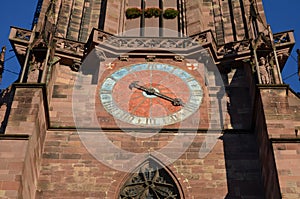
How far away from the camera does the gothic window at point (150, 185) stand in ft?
40.0

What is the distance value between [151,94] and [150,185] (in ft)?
9.94

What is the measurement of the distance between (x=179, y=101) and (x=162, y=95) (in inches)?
18.4

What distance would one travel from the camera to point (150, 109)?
1427cm

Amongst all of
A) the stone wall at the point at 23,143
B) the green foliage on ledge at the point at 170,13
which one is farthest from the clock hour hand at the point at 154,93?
the green foliage on ledge at the point at 170,13

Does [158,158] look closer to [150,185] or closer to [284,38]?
[150,185]

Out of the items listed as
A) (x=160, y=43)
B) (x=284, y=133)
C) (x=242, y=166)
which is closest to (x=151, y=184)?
(x=242, y=166)

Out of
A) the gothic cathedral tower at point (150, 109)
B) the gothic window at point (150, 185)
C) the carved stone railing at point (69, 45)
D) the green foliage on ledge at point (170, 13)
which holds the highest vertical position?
the green foliage on ledge at point (170, 13)

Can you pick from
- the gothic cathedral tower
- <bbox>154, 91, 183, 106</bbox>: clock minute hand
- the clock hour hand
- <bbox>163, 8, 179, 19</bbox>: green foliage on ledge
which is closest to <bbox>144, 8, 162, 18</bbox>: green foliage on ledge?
<bbox>163, 8, 179, 19</bbox>: green foliage on ledge

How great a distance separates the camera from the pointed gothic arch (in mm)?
12188

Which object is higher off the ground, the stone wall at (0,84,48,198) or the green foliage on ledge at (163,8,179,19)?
the green foliage on ledge at (163,8,179,19)

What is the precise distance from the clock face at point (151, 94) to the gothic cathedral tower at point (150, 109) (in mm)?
33

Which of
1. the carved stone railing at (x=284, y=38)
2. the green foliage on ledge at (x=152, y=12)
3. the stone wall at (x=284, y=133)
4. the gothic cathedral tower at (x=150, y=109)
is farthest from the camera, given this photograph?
the green foliage on ledge at (x=152, y=12)

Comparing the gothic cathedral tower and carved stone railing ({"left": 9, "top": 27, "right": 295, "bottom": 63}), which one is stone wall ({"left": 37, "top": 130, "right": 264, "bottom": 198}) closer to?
the gothic cathedral tower

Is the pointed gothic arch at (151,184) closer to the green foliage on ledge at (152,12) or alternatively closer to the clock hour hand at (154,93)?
the clock hour hand at (154,93)
